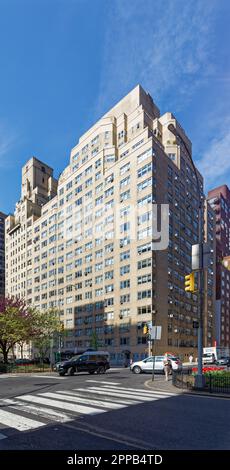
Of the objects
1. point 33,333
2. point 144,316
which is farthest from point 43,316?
point 144,316

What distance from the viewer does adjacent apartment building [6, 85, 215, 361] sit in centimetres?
6556

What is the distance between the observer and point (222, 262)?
11662 cm

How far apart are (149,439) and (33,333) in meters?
36.9

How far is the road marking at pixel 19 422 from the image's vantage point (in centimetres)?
859

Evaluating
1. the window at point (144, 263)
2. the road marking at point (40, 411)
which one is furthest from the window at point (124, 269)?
the road marking at point (40, 411)

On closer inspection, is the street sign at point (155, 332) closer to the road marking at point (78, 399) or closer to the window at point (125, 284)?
the road marking at point (78, 399)

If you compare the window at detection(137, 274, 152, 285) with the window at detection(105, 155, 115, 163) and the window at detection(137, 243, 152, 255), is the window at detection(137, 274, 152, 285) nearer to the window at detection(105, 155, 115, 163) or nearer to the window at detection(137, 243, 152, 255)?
the window at detection(137, 243, 152, 255)

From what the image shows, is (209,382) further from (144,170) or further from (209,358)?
(144,170)

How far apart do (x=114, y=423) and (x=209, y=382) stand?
8.25 m

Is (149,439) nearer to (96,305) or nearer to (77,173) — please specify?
(96,305)

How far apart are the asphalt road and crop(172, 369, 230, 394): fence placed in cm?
162

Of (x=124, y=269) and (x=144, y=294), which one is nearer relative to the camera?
(x=144, y=294)

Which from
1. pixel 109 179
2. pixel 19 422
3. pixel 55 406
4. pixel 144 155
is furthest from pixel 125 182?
pixel 19 422
